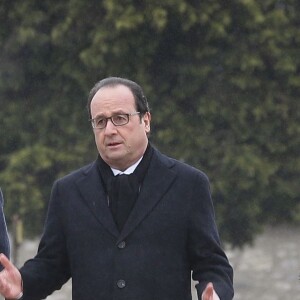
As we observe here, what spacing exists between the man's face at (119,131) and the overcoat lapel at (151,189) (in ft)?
0.31

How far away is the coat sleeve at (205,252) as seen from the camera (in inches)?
167

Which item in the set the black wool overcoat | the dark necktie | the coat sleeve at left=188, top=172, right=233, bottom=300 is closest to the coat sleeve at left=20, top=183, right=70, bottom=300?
the black wool overcoat

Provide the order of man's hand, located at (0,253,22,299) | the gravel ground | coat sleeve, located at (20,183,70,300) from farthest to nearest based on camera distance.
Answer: the gravel ground
coat sleeve, located at (20,183,70,300)
man's hand, located at (0,253,22,299)

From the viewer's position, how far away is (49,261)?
438cm

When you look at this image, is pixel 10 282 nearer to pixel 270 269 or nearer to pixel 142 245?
pixel 142 245

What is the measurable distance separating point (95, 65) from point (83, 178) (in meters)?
5.45

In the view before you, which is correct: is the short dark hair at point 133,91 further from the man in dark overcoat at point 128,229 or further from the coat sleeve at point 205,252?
the coat sleeve at point 205,252

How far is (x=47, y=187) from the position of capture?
1041 cm

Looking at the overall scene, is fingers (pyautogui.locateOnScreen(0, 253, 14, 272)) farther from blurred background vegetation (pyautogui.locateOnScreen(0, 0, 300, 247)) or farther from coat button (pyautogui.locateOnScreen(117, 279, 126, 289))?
blurred background vegetation (pyautogui.locateOnScreen(0, 0, 300, 247))

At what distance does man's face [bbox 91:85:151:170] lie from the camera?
165 inches

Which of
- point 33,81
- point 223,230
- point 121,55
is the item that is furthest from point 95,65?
point 223,230

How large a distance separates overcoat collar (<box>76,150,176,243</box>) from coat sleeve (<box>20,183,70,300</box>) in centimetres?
13

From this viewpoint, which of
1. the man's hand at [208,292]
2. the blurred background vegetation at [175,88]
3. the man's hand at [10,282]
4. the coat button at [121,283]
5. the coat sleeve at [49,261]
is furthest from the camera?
the blurred background vegetation at [175,88]

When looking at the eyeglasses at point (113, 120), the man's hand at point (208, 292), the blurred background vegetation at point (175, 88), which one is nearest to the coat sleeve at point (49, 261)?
the eyeglasses at point (113, 120)
